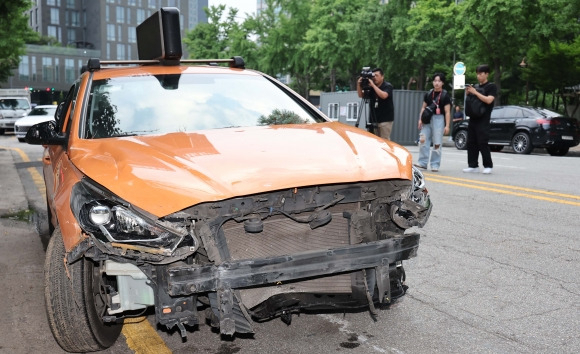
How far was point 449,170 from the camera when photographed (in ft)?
42.0

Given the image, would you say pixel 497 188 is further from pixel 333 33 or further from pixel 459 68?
pixel 333 33

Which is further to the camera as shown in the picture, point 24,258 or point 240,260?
point 24,258

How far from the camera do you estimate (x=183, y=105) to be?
4316 millimetres

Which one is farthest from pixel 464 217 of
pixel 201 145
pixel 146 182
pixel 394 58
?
pixel 394 58

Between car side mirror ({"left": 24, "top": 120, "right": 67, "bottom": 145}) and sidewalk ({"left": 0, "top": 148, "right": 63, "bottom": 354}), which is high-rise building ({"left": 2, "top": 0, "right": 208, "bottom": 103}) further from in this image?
car side mirror ({"left": 24, "top": 120, "right": 67, "bottom": 145})

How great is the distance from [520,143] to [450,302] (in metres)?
17.4

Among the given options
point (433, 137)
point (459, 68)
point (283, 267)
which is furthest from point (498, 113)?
point (283, 267)

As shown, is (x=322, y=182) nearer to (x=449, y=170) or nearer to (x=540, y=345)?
(x=540, y=345)

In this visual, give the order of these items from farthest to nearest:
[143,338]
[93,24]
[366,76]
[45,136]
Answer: [93,24] < [366,76] < [45,136] < [143,338]

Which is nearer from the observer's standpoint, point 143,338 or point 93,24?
point 143,338

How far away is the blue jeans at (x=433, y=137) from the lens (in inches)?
465

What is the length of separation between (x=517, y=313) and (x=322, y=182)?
5.96 ft

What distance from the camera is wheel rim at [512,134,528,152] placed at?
20250mm

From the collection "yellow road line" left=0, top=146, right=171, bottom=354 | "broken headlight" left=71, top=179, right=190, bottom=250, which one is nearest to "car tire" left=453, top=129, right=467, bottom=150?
"yellow road line" left=0, top=146, right=171, bottom=354
